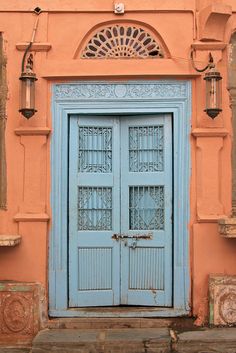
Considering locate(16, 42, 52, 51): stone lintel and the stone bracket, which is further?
locate(16, 42, 52, 51): stone lintel

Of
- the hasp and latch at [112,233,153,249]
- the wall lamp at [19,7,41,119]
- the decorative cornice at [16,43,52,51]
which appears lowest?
the hasp and latch at [112,233,153,249]

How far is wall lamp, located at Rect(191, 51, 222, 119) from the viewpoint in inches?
218

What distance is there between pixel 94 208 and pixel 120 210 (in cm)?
28

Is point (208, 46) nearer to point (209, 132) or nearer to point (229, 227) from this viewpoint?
point (209, 132)

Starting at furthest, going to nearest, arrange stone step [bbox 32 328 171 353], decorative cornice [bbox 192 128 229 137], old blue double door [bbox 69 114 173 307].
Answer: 1. old blue double door [bbox 69 114 173 307]
2. decorative cornice [bbox 192 128 229 137]
3. stone step [bbox 32 328 171 353]

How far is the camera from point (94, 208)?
5.86 m

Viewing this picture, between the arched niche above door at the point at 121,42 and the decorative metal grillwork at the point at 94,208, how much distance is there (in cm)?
146

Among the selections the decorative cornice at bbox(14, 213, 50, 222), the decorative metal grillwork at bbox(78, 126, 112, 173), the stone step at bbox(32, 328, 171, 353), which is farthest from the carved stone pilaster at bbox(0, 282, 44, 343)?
the decorative metal grillwork at bbox(78, 126, 112, 173)

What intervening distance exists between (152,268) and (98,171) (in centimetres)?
119

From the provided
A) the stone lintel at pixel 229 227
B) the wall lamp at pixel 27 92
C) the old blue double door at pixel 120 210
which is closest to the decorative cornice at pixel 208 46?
the old blue double door at pixel 120 210

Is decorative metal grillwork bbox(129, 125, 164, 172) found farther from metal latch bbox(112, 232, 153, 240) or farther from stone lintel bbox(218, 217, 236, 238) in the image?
stone lintel bbox(218, 217, 236, 238)

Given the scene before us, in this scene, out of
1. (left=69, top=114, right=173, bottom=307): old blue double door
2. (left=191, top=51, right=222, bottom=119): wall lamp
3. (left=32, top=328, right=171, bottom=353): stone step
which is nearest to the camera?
(left=32, top=328, right=171, bottom=353): stone step

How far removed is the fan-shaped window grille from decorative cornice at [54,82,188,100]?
35cm

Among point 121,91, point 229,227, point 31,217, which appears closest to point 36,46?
point 121,91
